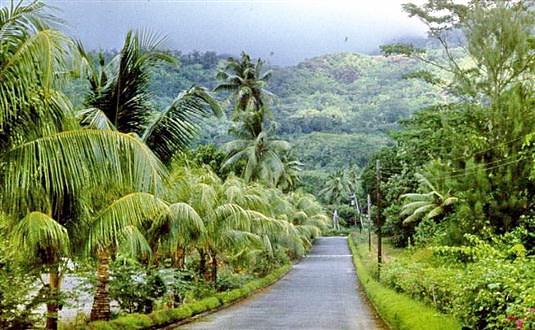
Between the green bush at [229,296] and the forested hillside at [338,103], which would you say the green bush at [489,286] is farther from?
the forested hillside at [338,103]

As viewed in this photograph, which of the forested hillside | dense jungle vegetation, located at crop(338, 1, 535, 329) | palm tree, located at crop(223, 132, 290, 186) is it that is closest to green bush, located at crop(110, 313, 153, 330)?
dense jungle vegetation, located at crop(338, 1, 535, 329)

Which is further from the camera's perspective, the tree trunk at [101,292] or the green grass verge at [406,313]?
the tree trunk at [101,292]

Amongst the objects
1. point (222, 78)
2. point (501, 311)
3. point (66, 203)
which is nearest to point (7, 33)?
point (66, 203)

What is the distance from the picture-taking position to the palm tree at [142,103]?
13031 mm

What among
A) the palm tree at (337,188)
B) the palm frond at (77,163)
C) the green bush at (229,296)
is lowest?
the green bush at (229,296)

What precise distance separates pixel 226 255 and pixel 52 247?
53.6ft

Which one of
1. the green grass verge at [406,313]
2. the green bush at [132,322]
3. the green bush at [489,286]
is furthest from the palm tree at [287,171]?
the green bush at [489,286]

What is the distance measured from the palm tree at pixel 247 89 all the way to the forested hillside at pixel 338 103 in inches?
1687

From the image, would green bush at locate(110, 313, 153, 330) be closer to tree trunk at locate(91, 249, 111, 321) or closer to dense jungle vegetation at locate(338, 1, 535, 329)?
tree trunk at locate(91, 249, 111, 321)

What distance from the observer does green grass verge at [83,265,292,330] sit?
42.5ft

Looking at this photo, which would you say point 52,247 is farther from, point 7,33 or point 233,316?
point 233,316

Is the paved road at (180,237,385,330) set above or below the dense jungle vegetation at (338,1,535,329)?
below

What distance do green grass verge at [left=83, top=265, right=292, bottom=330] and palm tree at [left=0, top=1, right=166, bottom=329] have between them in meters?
3.77

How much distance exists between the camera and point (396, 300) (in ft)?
60.1
